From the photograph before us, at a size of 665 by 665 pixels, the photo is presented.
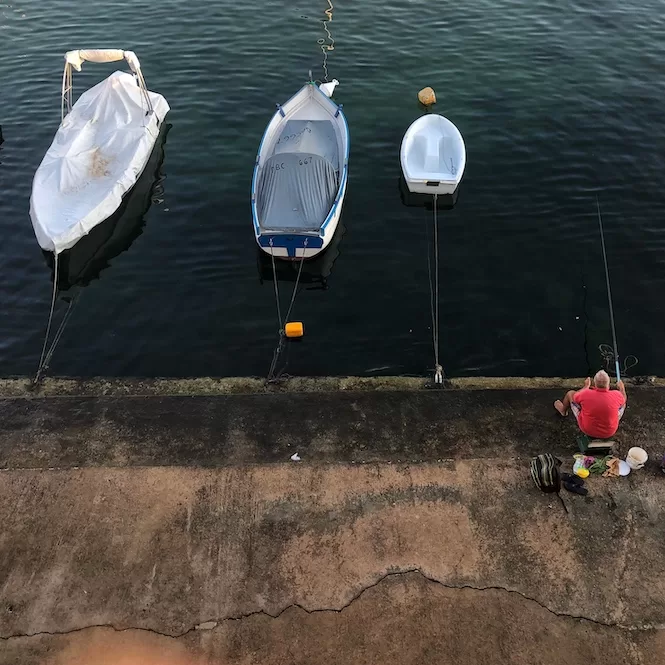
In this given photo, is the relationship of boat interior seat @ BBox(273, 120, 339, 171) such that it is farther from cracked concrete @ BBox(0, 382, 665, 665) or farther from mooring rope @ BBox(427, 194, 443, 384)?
cracked concrete @ BBox(0, 382, 665, 665)

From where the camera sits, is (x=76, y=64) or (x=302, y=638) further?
(x=76, y=64)

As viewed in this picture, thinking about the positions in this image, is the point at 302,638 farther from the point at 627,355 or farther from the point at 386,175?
the point at 386,175

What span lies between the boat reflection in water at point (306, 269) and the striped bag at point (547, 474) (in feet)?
23.4

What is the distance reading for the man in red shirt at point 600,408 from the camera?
7.91m

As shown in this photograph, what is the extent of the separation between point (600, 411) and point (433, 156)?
10.7 metres

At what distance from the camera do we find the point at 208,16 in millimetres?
25391

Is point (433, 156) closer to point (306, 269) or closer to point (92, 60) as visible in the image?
point (306, 269)

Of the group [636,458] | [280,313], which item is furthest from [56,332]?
[636,458]

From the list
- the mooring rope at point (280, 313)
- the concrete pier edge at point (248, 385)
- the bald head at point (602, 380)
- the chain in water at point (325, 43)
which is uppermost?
the chain in water at point (325, 43)

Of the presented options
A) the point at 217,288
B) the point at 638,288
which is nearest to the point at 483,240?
the point at 638,288

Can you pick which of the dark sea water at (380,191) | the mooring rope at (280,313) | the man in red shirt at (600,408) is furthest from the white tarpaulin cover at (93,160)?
the man in red shirt at (600,408)

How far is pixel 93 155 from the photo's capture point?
53.0 feet

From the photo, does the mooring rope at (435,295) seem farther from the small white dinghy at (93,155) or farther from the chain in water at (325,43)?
the chain in water at (325,43)

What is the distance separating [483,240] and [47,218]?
36.7 ft
